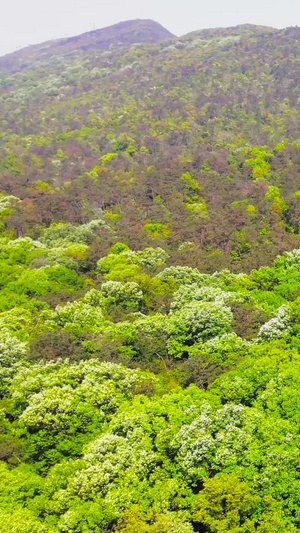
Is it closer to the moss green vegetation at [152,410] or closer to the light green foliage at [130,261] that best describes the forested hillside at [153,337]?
the moss green vegetation at [152,410]

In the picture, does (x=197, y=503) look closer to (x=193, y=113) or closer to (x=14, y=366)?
(x=14, y=366)

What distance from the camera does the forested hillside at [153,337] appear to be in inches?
1095

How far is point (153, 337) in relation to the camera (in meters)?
46.9

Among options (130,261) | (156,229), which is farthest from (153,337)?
(156,229)

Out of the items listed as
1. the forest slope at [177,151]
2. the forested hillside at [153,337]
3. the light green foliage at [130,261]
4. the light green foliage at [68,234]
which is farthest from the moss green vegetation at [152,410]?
the light green foliage at [68,234]

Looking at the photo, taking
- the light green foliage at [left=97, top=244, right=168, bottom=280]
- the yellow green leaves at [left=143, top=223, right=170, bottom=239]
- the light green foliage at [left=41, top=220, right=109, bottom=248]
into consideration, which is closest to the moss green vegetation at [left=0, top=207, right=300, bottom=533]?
the light green foliage at [left=97, top=244, right=168, bottom=280]

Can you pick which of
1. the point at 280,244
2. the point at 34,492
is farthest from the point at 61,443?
the point at 280,244

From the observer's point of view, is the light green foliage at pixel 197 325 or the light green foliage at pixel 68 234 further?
the light green foliage at pixel 68 234

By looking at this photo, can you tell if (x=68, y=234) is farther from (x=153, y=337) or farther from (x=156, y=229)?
(x=153, y=337)

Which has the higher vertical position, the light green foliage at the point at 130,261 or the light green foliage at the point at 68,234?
the light green foliage at the point at 68,234

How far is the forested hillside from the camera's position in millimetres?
27812

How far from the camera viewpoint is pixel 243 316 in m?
47.9

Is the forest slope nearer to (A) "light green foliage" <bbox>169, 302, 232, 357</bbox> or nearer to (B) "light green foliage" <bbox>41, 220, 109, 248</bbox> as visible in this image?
(B) "light green foliage" <bbox>41, 220, 109, 248</bbox>

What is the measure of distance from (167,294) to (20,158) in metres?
87.9
